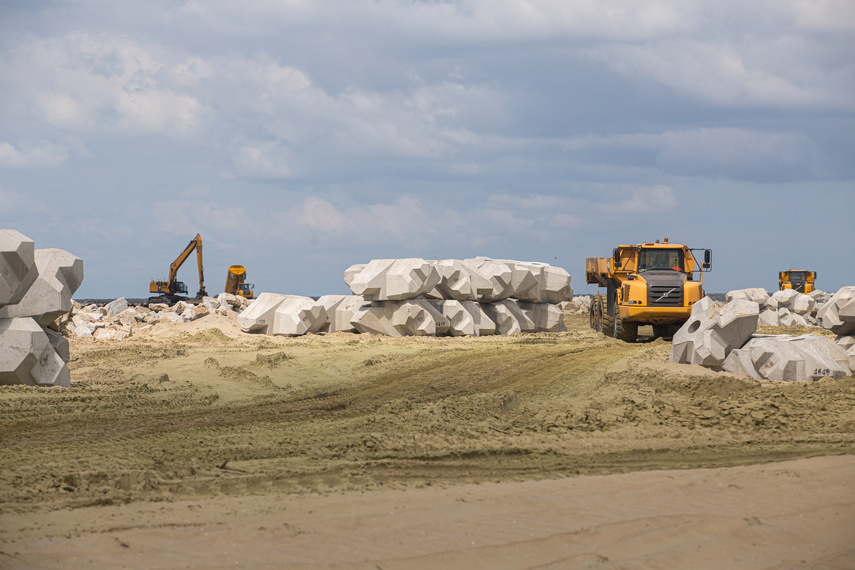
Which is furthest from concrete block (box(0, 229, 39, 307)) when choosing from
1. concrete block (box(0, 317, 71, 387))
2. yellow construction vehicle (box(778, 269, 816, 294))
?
yellow construction vehicle (box(778, 269, 816, 294))

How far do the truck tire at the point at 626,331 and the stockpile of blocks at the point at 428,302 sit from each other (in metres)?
4.61

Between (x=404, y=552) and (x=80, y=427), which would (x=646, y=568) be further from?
(x=80, y=427)

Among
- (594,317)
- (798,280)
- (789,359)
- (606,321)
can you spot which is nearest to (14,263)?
(789,359)

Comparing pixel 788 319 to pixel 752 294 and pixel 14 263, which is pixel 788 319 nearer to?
pixel 752 294

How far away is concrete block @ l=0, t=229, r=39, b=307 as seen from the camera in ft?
33.0

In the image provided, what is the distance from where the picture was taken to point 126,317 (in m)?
24.0

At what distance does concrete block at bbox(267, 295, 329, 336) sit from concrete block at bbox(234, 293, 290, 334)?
0.14 metres

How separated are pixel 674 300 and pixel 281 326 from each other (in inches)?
437

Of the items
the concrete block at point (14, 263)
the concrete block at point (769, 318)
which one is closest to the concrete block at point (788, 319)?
the concrete block at point (769, 318)

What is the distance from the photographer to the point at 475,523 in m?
4.61

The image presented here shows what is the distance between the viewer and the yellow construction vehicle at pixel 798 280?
38250mm

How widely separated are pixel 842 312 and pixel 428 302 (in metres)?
12.1

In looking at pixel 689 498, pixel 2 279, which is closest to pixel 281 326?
pixel 2 279

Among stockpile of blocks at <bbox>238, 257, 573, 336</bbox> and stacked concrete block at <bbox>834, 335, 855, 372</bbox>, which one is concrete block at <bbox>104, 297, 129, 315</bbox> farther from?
stacked concrete block at <bbox>834, 335, 855, 372</bbox>
